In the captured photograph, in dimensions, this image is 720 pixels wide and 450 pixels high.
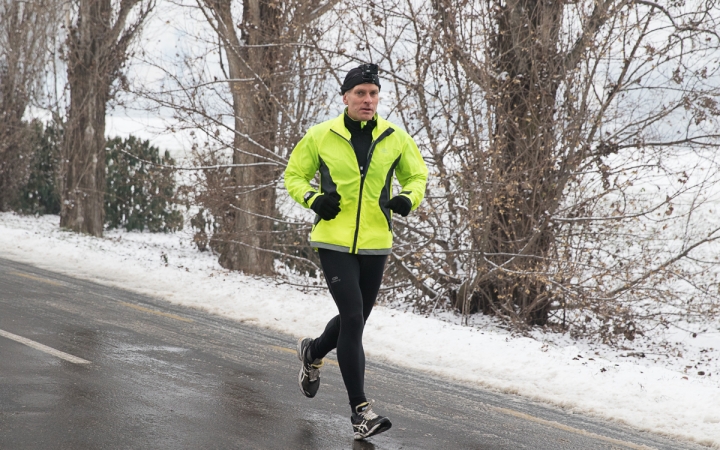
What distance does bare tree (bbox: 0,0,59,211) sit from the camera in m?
24.1

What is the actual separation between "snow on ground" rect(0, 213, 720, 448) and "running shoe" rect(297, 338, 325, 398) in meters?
2.18

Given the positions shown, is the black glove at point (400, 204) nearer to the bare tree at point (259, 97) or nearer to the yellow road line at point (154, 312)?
the yellow road line at point (154, 312)

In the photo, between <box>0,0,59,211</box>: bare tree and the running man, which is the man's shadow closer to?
the running man

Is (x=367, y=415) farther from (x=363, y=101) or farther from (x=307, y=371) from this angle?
(x=363, y=101)

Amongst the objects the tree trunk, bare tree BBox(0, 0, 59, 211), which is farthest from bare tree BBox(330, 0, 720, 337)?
bare tree BBox(0, 0, 59, 211)

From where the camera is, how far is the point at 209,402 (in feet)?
17.1

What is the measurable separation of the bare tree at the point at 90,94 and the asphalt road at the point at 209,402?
14162 mm

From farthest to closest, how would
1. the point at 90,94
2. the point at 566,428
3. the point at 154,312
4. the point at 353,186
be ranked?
the point at 90,94, the point at 154,312, the point at 566,428, the point at 353,186

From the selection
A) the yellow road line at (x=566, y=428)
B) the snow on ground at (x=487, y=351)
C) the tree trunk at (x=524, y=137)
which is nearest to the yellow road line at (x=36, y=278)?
the snow on ground at (x=487, y=351)

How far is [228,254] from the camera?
18.2 m

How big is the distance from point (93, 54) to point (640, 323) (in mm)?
15349

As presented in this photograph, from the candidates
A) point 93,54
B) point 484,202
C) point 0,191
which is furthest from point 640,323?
point 0,191

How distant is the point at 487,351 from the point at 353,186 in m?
4.24

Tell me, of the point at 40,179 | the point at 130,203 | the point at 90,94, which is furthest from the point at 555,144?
the point at 40,179
